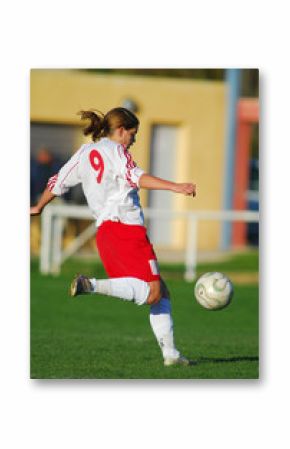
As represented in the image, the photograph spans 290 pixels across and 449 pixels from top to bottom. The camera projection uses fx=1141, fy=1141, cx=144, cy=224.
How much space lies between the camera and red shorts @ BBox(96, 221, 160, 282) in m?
5.83

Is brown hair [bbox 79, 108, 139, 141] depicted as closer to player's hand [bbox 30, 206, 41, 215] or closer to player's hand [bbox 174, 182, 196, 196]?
player's hand [bbox 30, 206, 41, 215]

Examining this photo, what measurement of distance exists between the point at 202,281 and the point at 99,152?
2.85ft

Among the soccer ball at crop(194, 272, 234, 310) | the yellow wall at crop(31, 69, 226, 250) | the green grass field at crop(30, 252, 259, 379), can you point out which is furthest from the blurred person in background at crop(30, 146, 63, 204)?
the soccer ball at crop(194, 272, 234, 310)

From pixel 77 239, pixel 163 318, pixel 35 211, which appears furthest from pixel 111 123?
pixel 77 239

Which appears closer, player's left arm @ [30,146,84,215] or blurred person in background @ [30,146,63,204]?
player's left arm @ [30,146,84,215]

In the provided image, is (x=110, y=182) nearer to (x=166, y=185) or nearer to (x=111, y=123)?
(x=111, y=123)

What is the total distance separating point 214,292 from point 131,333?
1.85 metres

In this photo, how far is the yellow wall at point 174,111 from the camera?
1063 cm

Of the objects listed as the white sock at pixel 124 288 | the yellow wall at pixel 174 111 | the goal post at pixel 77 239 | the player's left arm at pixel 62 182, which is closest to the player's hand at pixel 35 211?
the player's left arm at pixel 62 182

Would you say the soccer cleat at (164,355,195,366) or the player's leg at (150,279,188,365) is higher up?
the player's leg at (150,279,188,365)

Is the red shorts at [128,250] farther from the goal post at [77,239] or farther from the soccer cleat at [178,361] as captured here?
the goal post at [77,239]

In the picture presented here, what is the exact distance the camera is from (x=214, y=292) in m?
5.94
